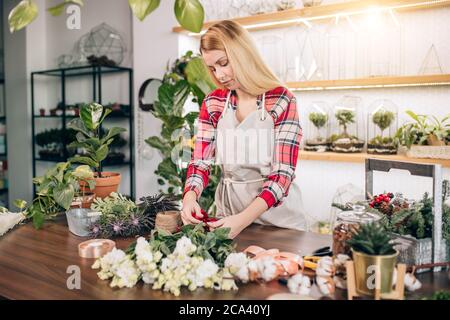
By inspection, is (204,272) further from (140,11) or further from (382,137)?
(382,137)

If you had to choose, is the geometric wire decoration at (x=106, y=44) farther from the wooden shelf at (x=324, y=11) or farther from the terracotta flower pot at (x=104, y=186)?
the terracotta flower pot at (x=104, y=186)

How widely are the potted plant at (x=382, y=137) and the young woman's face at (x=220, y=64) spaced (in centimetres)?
153

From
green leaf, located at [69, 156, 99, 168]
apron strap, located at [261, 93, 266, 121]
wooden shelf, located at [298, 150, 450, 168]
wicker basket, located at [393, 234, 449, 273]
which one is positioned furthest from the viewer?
wooden shelf, located at [298, 150, 450, 168]

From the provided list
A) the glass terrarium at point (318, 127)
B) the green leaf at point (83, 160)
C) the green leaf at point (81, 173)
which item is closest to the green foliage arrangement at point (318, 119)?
the glass terrarium at point (318, 127)

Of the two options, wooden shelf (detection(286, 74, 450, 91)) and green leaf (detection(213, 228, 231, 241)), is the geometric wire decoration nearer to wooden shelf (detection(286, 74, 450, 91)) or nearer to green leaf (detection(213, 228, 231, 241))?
wooden shelf (detection(286, 74, 450, 91))

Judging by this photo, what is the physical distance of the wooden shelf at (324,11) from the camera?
9.18 ft

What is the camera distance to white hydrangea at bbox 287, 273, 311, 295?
1.02 metres

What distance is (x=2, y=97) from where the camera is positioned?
5.61m

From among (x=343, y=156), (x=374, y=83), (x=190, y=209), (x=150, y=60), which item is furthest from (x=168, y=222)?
(x=150, y=60)

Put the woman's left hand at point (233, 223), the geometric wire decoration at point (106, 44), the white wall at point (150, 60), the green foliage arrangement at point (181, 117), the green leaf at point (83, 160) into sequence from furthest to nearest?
the geometric wire decoration at point (106, 44) < the white wall at point (150, 60) < the green foliage arrangement at point (181, 117) < the green leaf at point (83, 160) < the woman's left hand at point (233, 223)

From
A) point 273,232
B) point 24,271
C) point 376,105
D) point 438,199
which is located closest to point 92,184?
point 24,271

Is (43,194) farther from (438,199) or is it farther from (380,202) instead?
(438,199)

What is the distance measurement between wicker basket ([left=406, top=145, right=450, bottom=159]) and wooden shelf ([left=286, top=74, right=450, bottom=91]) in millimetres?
377

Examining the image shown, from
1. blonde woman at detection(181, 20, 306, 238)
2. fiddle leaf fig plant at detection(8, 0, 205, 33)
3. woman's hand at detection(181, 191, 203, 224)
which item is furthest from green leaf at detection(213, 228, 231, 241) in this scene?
fiddle leaf fig plant at detection(8, 0, 205, 33)
